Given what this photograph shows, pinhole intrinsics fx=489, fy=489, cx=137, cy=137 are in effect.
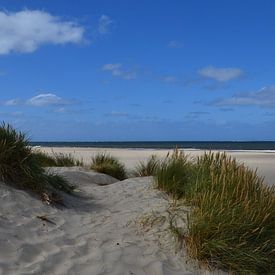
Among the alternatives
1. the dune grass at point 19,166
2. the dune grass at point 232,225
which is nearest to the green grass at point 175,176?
the dune grass at point 232,225

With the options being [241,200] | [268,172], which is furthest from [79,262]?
[268,172]

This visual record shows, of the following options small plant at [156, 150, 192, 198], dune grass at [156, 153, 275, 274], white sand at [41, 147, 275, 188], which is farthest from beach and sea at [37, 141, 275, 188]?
dune grass at [156, 153, 275, 274]

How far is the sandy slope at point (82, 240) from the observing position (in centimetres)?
549

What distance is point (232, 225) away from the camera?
6113 millimetres

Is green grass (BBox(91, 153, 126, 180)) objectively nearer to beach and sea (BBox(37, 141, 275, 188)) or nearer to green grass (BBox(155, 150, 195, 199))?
beach and sea (BBox(37, 141, 275, 188))

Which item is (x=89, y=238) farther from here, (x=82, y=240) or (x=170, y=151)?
(x=170, y=151)

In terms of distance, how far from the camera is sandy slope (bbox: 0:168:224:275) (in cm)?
549

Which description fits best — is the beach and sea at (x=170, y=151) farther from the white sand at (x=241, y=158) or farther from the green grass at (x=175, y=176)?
the green grass at (x=175, y=176)

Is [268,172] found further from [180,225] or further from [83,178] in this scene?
[180,225]

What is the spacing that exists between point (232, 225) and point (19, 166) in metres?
3.48

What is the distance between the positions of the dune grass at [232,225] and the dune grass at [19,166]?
2348mm

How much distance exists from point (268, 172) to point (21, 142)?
48.0ft

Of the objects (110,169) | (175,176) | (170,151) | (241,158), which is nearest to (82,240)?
(175,176)

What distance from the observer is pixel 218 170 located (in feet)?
26.2
